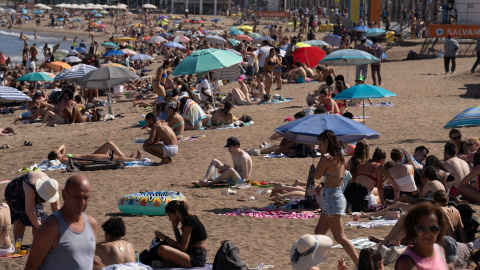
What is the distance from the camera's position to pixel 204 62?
50.5 ft

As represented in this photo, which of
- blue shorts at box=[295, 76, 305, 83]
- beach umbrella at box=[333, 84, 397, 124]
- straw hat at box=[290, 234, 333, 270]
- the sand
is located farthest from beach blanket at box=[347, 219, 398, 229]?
blue shorts at box=[295, 76, 305, 83]

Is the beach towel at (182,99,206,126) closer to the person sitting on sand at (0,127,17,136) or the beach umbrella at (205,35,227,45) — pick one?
the person sitting on sand at (0,127,17,136)

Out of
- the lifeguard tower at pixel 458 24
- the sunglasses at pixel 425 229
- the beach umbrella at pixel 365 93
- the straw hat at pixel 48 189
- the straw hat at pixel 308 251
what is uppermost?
the lifeguard tower at pixel 458 24

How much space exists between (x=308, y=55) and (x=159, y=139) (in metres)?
11.4

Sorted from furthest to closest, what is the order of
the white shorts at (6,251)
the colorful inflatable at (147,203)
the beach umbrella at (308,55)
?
the beach umbrella at (308,55) < the colorful inflatable at (147,203) < the white shorts at (6,251)

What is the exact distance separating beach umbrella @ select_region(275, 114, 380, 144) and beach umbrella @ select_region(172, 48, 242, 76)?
6.36m

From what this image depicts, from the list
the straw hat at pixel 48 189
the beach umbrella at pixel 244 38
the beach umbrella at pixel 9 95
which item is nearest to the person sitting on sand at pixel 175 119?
the beach umbrella at pixel 9 95

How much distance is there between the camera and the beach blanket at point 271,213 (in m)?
8.37

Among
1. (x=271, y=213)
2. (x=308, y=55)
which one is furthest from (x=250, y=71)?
(x=271, y=213)

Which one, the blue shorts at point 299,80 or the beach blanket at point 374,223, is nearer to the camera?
the beach blanket at point 374,223

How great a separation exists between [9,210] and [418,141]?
784cm

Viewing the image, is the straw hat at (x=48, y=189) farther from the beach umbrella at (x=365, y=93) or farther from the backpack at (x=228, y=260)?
the beach umbrella at (x=365, y=93)

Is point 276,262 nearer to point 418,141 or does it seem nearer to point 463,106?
point 418,141

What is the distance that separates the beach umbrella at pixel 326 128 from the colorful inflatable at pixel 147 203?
1672 mm
